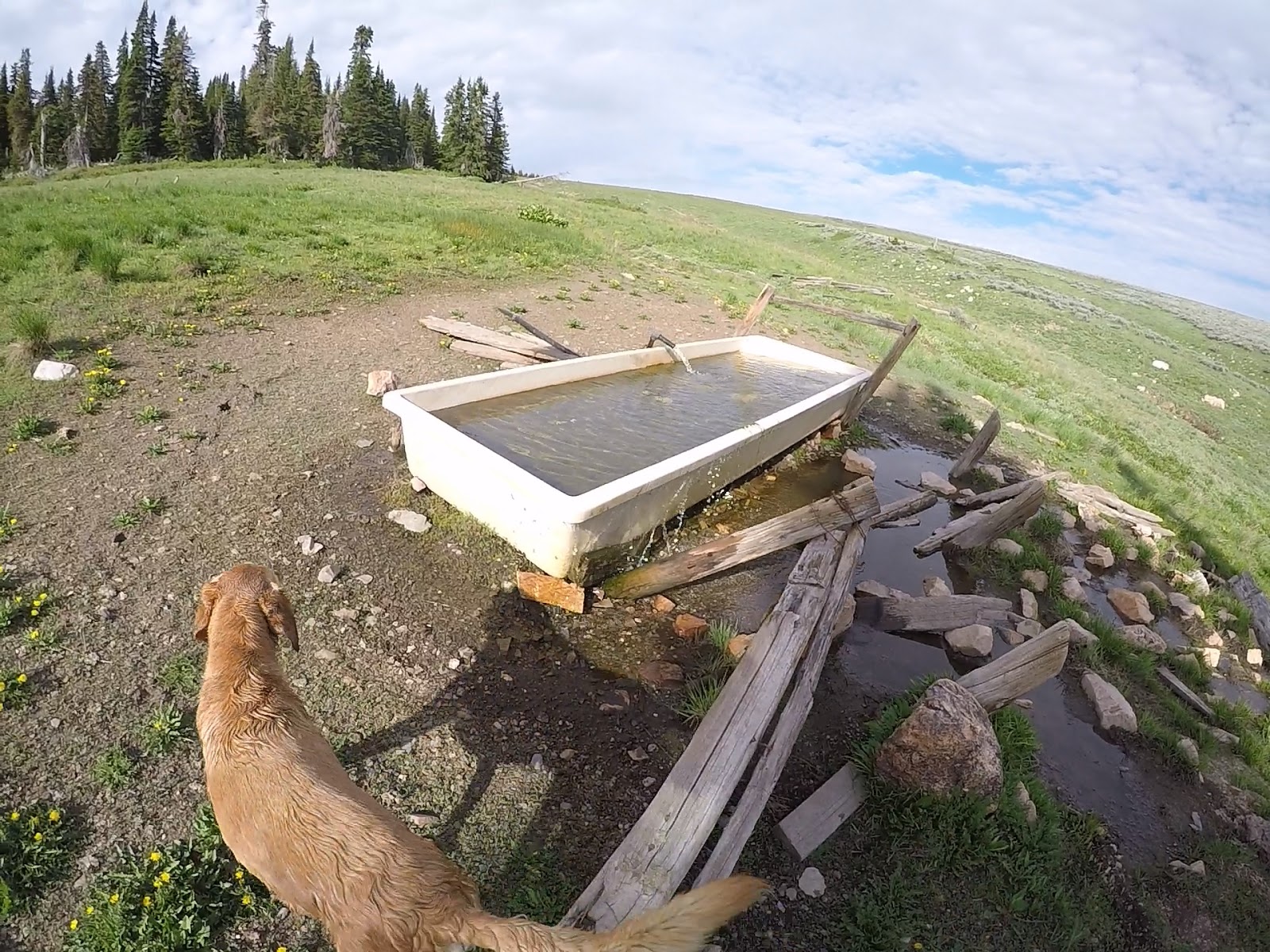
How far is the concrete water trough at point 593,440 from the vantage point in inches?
188

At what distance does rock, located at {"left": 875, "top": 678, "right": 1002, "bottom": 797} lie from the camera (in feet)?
11.6

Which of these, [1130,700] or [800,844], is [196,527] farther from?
[1130,700]

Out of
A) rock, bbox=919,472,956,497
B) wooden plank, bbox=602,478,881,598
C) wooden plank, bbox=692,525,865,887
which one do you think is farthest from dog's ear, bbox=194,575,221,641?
rock, bbox=919,472,956,497

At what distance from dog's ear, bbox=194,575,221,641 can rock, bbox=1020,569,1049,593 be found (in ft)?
22.8

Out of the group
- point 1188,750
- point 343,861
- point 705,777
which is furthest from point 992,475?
point 343,861

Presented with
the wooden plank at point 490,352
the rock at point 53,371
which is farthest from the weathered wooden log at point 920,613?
the rock at point 53,371

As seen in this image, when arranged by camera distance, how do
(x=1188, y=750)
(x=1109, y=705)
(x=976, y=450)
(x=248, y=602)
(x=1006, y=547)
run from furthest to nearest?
(x=976, y=450) → (x=1006, y=547) → (x=1109, y=705) → (x=1188, y=750) → (x=248, y=602)

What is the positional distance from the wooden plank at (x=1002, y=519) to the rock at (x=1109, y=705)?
1.87m

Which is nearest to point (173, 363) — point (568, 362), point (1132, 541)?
point (568, 362)

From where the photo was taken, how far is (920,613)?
5309 millimetres

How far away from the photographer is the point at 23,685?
3.30 meters

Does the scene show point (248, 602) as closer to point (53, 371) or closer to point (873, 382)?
point (53, 371)

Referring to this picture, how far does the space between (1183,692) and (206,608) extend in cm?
730

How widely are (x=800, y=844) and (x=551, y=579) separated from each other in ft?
7.85
